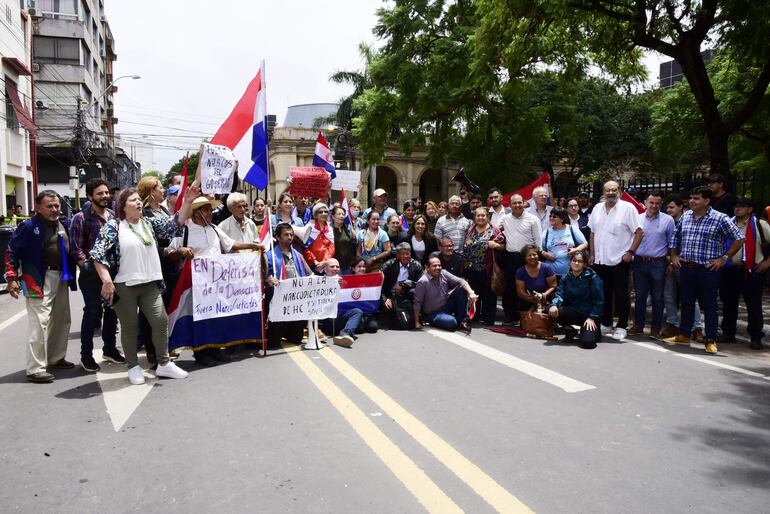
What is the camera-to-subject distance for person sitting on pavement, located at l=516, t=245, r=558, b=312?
8133 millimetres

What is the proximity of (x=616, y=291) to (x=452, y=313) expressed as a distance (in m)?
2.21

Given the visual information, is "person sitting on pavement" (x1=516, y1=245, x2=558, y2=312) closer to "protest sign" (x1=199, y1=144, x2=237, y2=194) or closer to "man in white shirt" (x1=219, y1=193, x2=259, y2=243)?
"man in white shirt" (x1=219, y1=193, x2=259, y2=243)

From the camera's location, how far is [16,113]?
28453 millimetres

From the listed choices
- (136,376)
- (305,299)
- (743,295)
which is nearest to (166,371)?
(136,376)

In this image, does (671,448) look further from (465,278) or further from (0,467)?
(465,278)

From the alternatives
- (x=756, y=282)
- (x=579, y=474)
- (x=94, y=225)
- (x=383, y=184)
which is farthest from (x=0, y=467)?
(x=383, y=184)

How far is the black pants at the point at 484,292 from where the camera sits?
881 cm

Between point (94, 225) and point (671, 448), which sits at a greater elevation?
point (94, 225)

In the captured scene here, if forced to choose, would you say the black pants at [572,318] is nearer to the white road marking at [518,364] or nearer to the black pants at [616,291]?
the black pants at [616,291]

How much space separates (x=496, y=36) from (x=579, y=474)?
1036 cm

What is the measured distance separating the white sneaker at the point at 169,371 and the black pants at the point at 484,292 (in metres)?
4.56

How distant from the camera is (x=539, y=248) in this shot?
8508mm

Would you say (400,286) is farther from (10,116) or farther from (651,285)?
(10,116)

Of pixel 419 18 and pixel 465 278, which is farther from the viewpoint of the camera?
pixel 419 18
